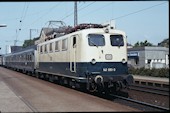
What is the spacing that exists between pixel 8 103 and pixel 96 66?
4417 millimetres

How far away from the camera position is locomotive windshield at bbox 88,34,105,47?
52.6 ft

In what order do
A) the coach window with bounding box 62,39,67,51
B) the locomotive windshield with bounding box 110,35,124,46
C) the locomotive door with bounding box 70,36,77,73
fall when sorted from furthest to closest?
the coach window with bounding box 62,39,67,51 < the locomotive door with bounding box 70,36,77,73 < the locomotive windshield with bounding box 110,35,124,46

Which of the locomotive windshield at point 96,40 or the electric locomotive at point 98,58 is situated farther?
the locomotive windshield at point 96,40

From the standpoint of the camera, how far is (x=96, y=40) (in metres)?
16.2

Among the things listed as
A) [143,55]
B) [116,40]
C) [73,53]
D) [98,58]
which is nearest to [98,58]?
[98,58]

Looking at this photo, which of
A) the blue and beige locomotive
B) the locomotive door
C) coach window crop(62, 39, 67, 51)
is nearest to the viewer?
the blue and beige locomotive

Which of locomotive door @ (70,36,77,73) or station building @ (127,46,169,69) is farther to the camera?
station building @ (127,46,169,69)

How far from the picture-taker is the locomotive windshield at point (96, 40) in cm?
1605

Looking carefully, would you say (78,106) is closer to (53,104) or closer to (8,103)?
(53,104)

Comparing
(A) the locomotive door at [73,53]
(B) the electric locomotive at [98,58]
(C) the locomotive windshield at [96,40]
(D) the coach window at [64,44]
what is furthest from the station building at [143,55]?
(C) the locomotive windshield at [96,40]

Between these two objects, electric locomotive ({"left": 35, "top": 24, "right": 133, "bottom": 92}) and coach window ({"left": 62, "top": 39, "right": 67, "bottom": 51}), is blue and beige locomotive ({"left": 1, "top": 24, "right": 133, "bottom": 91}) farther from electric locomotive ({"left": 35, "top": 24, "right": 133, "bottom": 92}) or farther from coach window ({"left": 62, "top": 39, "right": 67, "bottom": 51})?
coach window ({"left": 62, "top": 39, "right": 67, "bottom": 51})

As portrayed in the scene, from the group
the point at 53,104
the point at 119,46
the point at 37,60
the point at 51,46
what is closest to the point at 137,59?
the point at 37,60

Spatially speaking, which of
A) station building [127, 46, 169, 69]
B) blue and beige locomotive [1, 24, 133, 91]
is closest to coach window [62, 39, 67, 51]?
blue and beige locomotive [1, 24, 133, 91]

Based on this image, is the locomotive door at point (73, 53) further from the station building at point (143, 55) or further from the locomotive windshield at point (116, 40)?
the station building at point (143, 55)
